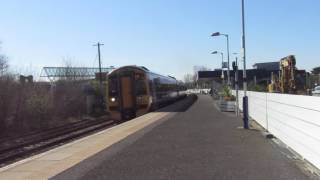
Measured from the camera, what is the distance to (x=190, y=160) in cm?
1248

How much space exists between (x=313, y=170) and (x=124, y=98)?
27.4m

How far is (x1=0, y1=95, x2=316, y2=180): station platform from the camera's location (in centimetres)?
1073

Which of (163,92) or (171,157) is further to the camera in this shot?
(163,92)

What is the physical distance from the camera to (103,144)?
16.4 m

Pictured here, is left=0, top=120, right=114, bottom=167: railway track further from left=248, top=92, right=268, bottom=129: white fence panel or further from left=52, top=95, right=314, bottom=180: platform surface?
left=248, top=92, right=268, bottom=129: white fence panel

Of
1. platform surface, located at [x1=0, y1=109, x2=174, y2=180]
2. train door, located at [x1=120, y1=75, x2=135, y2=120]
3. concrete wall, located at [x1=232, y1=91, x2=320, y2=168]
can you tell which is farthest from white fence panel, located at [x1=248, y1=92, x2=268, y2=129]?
train door, located at [x1=120, y1=75, x2=135, y2=120]

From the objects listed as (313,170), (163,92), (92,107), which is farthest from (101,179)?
(92,107)

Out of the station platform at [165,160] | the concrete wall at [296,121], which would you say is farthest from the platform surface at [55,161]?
the concrete wall at [296,121]

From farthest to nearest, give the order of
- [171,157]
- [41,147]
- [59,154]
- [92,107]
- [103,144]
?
1. [92,107]
2. [41,147]
3. [103,144]
4. [59,154]
5. [171,157]

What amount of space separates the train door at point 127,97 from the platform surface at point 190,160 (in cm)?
1922

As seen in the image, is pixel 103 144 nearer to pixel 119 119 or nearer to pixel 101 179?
pixel 101 179

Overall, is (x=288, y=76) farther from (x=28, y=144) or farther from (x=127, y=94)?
(x=28, y=144)

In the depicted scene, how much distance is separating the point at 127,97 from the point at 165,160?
25496 mm

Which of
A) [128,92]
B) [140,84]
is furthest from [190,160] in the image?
[128,92]
